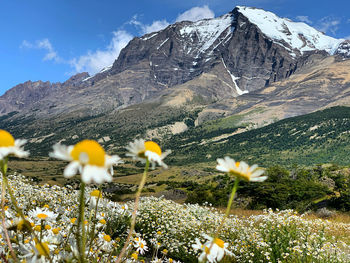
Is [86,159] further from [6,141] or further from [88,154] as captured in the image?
[6,141]

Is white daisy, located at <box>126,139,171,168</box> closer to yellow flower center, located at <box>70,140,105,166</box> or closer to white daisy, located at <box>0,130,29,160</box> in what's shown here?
yellow flower center, located at <box>70,140,105,166</box>

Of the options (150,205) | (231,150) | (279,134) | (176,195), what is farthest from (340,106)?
(150,205)

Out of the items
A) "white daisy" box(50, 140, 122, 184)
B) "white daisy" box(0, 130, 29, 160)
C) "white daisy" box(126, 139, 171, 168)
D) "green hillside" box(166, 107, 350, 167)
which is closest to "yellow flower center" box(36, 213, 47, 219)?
"white daisy" box(0, 130, 29, 160)

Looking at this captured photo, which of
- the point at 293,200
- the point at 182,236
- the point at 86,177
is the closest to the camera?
the point at 86,177

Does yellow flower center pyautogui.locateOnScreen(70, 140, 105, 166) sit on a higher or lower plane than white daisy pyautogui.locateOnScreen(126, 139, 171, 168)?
higher

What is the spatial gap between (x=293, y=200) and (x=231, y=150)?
550 ft

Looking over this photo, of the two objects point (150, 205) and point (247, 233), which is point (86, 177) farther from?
point (150, 205)

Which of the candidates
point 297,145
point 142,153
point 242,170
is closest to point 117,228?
point 142,153

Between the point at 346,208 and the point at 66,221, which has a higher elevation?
the point at 66,221

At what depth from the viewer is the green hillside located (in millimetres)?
138825

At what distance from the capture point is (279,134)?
189375 millimetres

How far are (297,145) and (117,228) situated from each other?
178 m

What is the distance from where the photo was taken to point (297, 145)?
16400 centimetres

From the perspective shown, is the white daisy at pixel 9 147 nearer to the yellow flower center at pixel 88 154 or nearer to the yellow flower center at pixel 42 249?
the yellow flower center at pixel 88 154
